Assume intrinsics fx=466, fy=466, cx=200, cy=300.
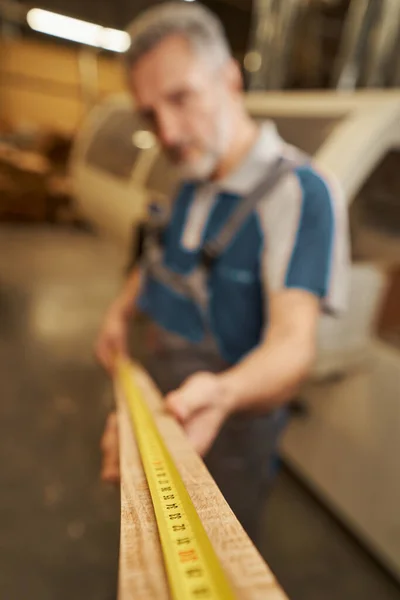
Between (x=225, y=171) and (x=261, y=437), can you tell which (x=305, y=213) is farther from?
(x=261, y=437)

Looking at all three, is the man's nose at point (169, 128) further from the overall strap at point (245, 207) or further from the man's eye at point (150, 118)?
the overall strap at point (245, 207)

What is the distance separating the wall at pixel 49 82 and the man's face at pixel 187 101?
170 inches

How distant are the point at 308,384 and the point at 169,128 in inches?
32.2

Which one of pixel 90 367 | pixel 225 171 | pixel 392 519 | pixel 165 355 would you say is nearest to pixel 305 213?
pixel 225 171

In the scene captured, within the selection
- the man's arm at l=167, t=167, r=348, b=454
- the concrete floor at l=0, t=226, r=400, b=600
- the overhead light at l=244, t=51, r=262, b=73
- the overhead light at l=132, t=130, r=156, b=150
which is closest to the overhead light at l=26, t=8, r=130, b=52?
the overhead light at l=132, t=130, r=156, b=150

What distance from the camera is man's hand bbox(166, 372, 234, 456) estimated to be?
47cm

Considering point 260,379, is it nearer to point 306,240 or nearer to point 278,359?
point 278,359

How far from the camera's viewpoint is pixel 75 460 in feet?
4.59

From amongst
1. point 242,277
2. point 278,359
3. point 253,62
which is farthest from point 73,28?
point 278,359

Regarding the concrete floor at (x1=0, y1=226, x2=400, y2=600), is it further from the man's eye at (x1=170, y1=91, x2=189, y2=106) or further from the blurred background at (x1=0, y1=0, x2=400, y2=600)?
the man's eye at (x1=170, y1=91, x2=189, y2=106)

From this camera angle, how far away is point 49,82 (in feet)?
15.4

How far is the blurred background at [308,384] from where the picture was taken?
1078 millimetres

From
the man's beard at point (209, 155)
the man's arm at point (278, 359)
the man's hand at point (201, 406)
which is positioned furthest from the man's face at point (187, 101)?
the man's hand at point (201, 406)

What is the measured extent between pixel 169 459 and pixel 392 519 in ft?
3.17
